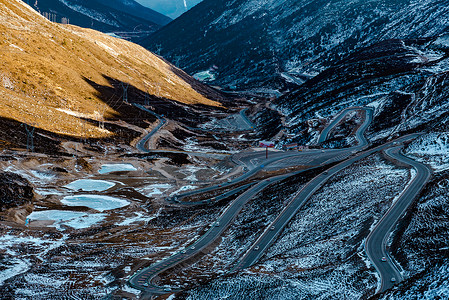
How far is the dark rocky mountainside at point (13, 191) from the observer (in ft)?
266

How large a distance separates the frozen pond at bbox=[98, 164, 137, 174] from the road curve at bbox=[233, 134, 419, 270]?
177ft

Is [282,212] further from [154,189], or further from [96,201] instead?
[96,201]

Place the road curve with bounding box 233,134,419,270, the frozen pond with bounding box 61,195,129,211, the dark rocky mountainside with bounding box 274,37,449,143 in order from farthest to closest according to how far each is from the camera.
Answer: the dark rocky mountainside with bounding box 274,37,449,143 < the frozen pond with bounding box 61,195,129,211 < the road curve with bounding box 233,134,419,270

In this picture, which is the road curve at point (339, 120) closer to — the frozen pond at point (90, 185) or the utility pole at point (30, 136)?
the frozen pond at point (90, 185)

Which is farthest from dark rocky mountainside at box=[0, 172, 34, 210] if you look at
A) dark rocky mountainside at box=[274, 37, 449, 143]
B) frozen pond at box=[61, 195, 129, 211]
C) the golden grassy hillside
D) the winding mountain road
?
dark rocky mountainside at box=[274, 37, 449, 143]

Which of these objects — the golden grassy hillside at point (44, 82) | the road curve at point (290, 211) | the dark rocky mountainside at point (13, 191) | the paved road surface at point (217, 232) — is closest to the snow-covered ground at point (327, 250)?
the road curve at point (290, 211)

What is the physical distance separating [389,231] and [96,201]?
2396 inches

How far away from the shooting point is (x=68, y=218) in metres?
81.1

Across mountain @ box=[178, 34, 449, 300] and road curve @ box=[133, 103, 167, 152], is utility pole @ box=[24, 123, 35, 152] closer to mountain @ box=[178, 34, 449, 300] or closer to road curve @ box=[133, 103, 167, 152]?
road curve @ box=[133, 103, 167, 152]

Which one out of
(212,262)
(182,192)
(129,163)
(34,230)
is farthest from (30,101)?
(212,262)

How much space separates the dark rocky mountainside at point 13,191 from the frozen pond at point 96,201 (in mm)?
7333

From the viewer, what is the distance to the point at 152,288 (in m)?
53.7

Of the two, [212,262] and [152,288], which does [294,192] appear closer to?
[212,262]

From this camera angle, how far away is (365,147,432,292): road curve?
45.8 meters
